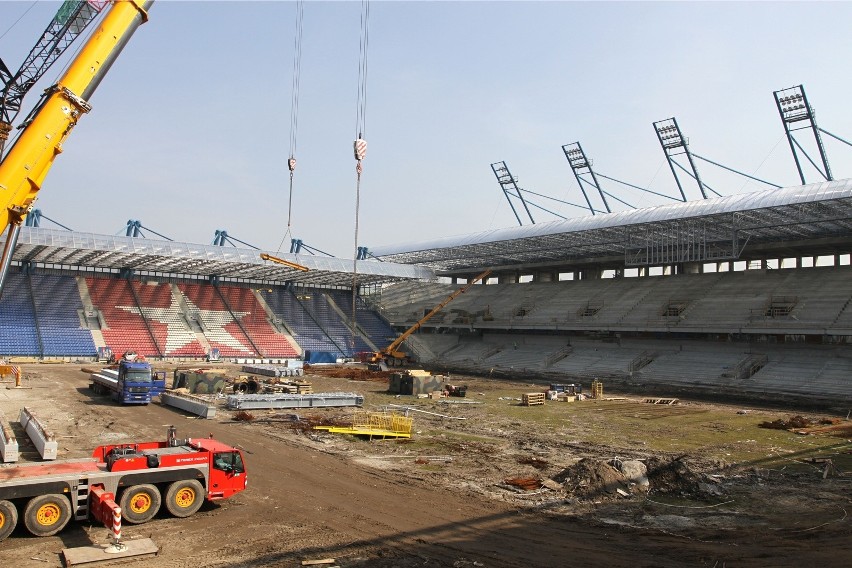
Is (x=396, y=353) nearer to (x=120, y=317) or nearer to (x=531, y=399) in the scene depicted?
(x=120, y=317)

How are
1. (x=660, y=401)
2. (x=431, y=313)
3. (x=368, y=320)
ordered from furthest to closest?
(x=368, y=320), (x=431, y=313), (x=660, y=401)

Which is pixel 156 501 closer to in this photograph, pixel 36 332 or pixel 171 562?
pixel 171 562

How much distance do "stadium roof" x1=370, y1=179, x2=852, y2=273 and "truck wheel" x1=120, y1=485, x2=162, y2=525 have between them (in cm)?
4129

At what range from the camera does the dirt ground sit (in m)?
12.3

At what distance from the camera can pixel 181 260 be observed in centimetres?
6016

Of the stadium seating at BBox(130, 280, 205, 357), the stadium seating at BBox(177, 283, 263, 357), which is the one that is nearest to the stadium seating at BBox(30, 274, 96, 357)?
the stadium seating at BBox(130, 280, 205, 357)

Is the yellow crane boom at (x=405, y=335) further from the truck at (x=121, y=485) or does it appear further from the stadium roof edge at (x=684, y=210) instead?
the truck at (x=121, y=485)

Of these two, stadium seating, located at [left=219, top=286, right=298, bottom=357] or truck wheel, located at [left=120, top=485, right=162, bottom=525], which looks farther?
stadium seating, located at [left=219, top=286, right=298, bottom=357]

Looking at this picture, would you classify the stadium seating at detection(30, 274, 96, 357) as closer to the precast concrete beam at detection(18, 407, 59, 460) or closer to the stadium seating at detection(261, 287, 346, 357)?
the stadium seating at detection(261, 287, 346, 357)

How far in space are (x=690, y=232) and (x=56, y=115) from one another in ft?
151

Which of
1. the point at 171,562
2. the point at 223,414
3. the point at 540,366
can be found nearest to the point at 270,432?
the point at 223,414

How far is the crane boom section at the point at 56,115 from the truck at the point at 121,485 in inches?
303

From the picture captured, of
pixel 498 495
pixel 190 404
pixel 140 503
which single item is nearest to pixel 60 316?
pixel 190 404

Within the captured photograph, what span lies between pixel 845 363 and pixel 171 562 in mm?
44024
